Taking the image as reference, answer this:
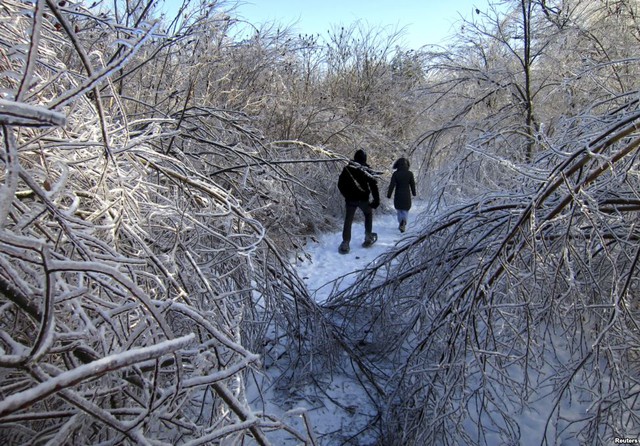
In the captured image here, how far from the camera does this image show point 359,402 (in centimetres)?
375

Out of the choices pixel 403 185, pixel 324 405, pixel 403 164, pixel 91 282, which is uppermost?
pixel 403 164

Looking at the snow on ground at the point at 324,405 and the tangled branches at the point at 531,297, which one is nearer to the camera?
the tangled branches at the point at 531,297

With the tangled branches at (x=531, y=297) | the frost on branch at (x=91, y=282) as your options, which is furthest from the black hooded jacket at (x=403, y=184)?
the frost on branch at (x=91, y=282)

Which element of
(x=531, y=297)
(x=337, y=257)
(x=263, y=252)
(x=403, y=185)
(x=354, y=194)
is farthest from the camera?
(x=403, y=185)

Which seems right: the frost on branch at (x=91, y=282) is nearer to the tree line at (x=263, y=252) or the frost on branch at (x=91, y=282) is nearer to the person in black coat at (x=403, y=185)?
the tree line at (x=263, y=252)

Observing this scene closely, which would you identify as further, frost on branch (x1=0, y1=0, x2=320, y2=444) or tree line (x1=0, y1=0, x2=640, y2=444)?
tree line (x1=0, y1=0, x2=640, y2=444)

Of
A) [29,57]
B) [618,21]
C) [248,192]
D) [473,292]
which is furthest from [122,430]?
[618,21]

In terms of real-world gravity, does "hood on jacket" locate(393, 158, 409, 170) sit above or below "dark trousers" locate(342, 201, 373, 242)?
above

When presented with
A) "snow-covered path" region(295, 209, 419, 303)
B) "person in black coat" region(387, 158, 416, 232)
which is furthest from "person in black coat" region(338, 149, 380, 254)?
"person in black coat" region(387, 158, 416, 232)

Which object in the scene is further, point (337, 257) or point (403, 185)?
point (403, 185)

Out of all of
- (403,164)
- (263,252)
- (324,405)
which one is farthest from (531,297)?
(403,164)

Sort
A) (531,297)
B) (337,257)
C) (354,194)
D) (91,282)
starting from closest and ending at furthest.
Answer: (91,282), (531,297), (337,257), (354,194)

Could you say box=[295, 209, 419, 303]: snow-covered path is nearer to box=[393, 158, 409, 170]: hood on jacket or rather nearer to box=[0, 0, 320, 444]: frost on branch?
box=[393, 158, 409, 170]: hood on jacket

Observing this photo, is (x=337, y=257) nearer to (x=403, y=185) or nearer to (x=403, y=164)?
(x=403, y=185)
